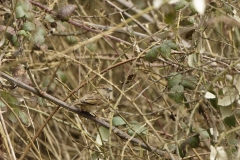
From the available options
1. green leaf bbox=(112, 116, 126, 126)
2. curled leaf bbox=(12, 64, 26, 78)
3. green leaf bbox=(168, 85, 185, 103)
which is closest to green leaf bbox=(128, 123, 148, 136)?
green leaf bbox=(112, 116, 126, 126)

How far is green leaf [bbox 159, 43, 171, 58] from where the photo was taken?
4.41 ft

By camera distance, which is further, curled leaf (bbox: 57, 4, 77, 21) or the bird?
curled leaf (bbox: 57, 4, 77, 21)

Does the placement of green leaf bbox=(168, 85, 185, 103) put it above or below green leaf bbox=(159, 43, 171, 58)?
below

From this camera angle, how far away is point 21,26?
1.44m

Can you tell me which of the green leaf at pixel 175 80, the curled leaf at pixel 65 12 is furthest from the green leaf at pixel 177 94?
the curled leaf at pixel 65 12

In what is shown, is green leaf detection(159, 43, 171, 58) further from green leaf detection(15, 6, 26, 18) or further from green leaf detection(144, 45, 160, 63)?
green leaf detection(15, 6, 26, 18)

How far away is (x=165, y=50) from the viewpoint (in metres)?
1.35

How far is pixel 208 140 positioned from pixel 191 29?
33 centimetres

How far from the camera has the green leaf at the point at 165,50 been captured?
134cm

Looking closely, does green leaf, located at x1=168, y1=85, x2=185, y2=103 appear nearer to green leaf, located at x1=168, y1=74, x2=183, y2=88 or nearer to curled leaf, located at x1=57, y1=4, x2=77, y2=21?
green leaf, located at x1=168, y1=74, x2=183, y2=88

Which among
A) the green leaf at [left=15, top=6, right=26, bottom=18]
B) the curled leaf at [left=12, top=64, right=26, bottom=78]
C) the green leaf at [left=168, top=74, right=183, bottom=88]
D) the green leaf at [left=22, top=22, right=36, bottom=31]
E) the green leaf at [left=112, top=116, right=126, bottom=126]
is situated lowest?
the green leaf at [left=112, top=116, right=126, bottom=126]

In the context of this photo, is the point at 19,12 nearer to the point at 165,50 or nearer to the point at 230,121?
the point at 165,50

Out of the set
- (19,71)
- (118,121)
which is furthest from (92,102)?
(19,71)

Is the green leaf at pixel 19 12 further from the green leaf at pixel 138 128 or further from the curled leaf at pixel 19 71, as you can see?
the green leaf at pixel 138 128
